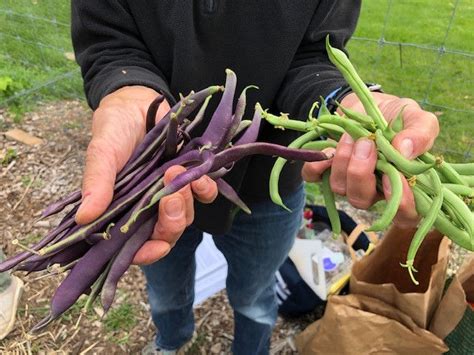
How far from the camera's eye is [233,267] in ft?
5.47

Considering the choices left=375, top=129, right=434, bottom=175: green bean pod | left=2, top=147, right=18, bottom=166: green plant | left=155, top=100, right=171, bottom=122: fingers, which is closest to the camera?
left=375, top=129, right=434, bottom=175: green bean pod

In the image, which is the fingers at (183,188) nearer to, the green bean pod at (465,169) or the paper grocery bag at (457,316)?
the green bean pod at (465,169)

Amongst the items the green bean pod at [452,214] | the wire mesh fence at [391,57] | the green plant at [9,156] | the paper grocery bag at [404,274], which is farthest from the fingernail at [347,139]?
the green plant at [9,156]

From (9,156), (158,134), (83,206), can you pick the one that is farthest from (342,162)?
(9,156)

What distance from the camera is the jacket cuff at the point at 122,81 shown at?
46.8 inches

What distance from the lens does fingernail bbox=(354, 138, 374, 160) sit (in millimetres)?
903

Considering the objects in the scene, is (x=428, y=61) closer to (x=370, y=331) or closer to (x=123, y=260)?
(x=370, y=331)

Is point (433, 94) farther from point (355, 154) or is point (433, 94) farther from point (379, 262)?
point (355, 154)

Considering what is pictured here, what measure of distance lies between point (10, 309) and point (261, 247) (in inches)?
45.5

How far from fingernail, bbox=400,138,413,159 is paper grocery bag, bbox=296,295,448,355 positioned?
2.96 feet

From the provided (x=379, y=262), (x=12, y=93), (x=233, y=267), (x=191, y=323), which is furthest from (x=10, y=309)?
(x=12, y=93)

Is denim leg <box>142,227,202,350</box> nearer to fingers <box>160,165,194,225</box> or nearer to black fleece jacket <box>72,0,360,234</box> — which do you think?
black fleece jacket <box>72,0,360,234</box>

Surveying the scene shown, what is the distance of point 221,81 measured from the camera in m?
1.31

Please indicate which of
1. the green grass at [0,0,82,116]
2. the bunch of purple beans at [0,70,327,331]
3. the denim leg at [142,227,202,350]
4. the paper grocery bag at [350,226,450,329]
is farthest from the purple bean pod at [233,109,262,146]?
the green grass at [0,0,82,116]
